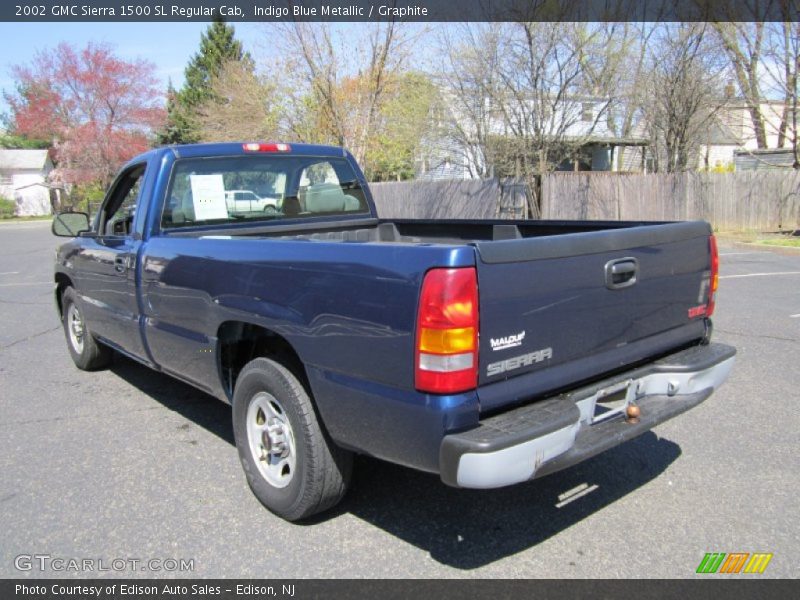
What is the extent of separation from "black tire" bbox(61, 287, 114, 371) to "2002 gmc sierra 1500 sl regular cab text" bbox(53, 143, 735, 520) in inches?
62.0

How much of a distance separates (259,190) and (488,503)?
2.83 m

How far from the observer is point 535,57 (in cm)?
1658

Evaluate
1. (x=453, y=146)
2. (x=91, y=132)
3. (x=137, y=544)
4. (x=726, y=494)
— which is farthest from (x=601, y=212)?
(x=91, y=132)

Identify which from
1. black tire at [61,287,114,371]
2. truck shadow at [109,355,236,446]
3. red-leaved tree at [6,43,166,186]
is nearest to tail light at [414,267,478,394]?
truck shadow at [109,355,236,446]

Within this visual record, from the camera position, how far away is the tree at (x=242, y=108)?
25797 mm

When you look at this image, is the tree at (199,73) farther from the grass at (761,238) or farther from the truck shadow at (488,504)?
the truck shadow at (488,504)

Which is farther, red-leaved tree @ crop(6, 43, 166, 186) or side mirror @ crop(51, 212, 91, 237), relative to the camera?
red-leaved tree @ crop(6, 43, 166, 186)

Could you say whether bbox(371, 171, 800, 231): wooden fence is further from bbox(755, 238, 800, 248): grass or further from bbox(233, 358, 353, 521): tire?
bbox(233, 358, 353, 521): tire

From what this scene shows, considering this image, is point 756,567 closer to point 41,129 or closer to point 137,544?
point 137,544

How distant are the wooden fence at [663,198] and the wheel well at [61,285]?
14.8 meters

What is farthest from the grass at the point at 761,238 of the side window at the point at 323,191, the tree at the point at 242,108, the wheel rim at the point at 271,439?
the tree at the point at 242,108

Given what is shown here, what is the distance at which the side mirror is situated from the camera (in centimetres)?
550

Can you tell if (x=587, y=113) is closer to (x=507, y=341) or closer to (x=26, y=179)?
(x=507, y=341)
